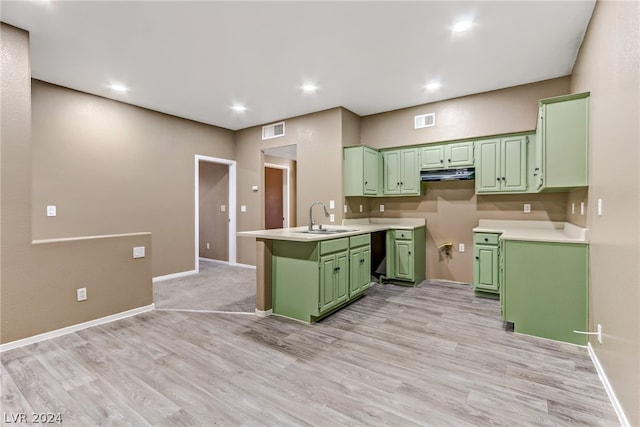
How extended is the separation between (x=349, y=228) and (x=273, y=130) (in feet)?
8.59


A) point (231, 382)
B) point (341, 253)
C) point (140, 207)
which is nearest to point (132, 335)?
point (231, 382)

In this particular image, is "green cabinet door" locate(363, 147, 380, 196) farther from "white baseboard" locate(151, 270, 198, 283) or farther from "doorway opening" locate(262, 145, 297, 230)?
"white baseboard" locate(151, 270, 198, 283)

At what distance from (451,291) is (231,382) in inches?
128

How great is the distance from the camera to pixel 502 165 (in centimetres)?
405

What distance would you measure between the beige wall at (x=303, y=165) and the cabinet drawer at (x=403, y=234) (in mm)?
908

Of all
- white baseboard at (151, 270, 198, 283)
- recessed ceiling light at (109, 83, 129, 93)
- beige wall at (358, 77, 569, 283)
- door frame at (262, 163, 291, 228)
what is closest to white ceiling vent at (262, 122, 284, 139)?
beige wall at (358, 77, 569, 283)

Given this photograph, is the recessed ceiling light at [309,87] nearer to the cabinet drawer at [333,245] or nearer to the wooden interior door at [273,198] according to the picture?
the cabinet drawer at [333,245]

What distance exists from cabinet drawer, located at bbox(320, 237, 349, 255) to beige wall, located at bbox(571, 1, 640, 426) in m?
2.14

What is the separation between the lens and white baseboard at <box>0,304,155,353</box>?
256cm

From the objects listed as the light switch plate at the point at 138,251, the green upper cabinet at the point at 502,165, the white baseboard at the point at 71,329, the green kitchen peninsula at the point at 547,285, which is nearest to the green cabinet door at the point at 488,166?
the green upper cabinet at the point at 502,165

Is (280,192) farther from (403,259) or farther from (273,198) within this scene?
(403,259)

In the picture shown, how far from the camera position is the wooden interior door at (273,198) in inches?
285

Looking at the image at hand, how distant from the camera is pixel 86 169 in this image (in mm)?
4117

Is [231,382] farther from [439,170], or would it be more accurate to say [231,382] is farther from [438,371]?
[439,170]
